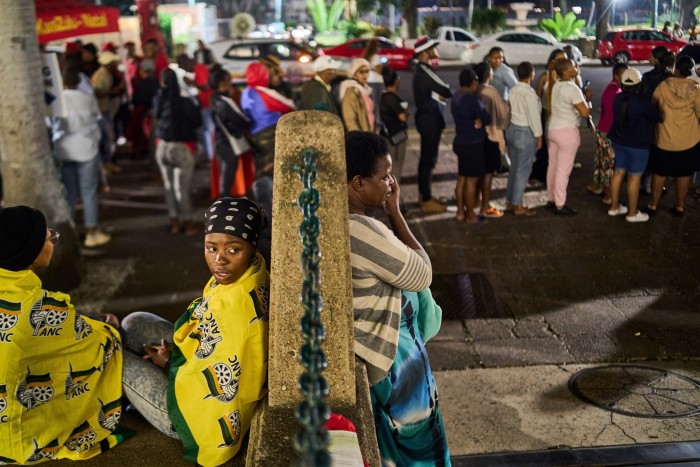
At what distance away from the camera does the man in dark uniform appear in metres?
9.02

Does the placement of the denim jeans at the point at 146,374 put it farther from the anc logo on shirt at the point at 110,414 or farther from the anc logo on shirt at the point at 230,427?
the anc logo on shirt at the point at 230,427

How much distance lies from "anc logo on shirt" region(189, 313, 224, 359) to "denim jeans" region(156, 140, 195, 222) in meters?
5.83

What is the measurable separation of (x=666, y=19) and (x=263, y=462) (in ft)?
37.2

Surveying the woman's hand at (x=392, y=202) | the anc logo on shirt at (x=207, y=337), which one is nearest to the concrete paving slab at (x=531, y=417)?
the woman's hand at (x=392, y=202)

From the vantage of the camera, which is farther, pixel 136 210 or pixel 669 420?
pixel 136 210

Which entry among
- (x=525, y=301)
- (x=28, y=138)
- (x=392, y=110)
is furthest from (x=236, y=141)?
(x=525, y=301)

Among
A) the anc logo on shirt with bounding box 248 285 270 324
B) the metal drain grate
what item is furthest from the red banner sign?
the anc logo on shirt with bounding box 248 285 270 324

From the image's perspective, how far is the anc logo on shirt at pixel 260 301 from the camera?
9.91 ft

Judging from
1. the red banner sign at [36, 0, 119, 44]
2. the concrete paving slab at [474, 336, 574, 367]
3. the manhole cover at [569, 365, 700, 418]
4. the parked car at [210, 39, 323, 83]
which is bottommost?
the concrete paving slab at [474, 336, 574, 367]

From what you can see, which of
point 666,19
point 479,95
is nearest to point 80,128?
point 479,95

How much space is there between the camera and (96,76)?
11523mm

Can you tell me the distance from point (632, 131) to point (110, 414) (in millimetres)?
6772

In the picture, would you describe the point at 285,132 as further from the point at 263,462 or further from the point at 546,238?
the point at 546,238

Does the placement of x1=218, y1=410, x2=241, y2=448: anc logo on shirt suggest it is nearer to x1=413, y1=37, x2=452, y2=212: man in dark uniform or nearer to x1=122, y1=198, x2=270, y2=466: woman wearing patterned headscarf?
x1=122, y1=198, x2=270, y2=466: woman wearing patterned headscarf
